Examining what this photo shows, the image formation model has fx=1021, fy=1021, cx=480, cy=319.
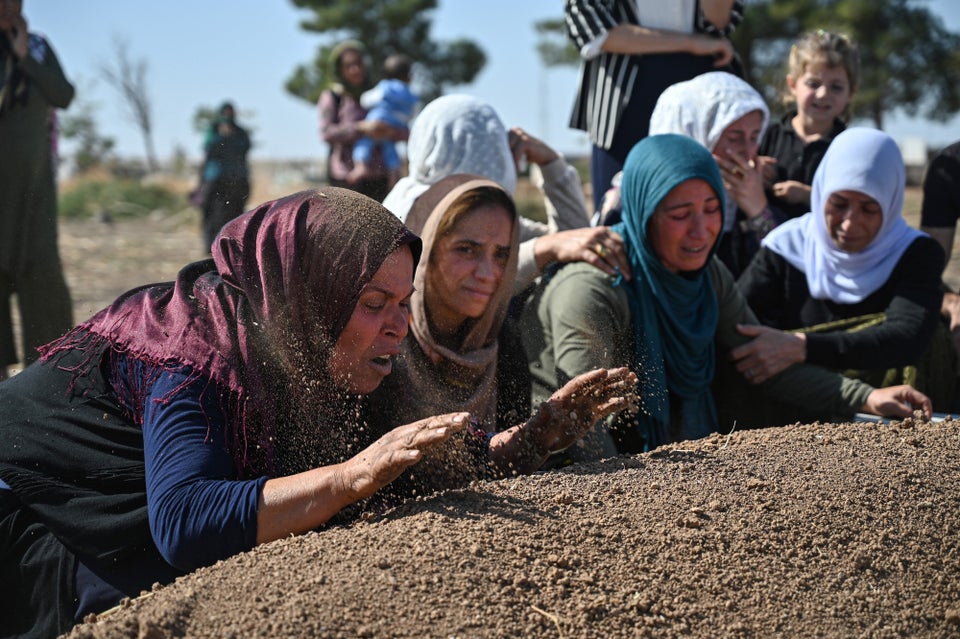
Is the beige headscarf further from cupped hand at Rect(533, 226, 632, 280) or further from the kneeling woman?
cupped hand at Rect(533, 226, 632, 280)

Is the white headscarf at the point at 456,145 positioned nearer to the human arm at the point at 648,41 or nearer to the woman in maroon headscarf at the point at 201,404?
the human arm at the point at 648,41

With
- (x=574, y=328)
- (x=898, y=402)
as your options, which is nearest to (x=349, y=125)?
(x=574, y=328)

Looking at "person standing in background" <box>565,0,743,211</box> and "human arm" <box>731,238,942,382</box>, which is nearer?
"human arm" <box>731,238,942,382</box>

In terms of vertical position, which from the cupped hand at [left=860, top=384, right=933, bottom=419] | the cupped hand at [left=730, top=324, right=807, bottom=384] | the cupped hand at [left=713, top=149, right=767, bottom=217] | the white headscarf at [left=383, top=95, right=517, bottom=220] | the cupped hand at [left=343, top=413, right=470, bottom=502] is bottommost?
the cupped hand at [left=860, top=384, right=933, bottom=419]

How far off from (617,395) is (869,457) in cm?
73

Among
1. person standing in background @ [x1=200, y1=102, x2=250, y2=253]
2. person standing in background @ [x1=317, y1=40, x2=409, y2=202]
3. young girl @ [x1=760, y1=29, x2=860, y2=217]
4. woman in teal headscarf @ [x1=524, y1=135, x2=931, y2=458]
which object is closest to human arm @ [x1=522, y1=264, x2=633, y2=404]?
woman in teal headscarf @ [x1=524, y1=135, x2=931, y2=458]

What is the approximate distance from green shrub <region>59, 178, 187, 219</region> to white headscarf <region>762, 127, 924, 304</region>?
18853 mm

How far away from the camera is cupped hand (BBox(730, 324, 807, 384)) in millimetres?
3971

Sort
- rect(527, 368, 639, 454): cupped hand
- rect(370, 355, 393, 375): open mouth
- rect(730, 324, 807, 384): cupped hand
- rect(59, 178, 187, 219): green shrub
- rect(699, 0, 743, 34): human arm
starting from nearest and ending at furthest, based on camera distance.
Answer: rect(370, 355, 393, 375): open mouth
rect(527, 368, 639, 454): cupped hand
rect(730, 324, 807, 384): cupped hand
rect(699, 0, 743, 34): human arm
rect(59, 178, 187, 219): green shrub

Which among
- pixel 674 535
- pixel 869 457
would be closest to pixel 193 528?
pixel 674 535

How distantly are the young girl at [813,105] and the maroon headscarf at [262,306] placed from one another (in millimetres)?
3333

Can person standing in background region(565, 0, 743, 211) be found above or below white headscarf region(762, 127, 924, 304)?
above

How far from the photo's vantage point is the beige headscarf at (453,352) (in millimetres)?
3238

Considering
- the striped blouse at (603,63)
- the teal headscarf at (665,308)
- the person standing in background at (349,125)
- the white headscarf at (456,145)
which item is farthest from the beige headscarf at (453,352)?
the person standing in background at (349,125)
